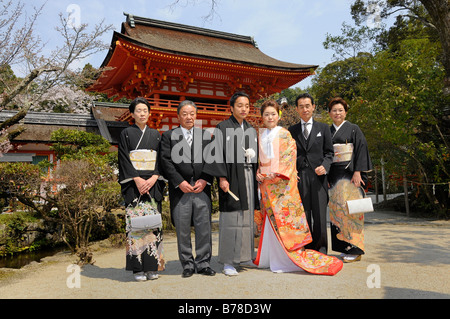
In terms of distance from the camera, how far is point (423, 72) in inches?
306

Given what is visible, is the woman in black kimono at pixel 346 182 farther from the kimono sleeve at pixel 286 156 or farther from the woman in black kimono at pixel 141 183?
the woman in black kimono at pixel 141 183

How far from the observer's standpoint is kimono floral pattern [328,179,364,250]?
3932 millimetres

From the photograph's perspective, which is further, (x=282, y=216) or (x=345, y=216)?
(x=345, y=216)

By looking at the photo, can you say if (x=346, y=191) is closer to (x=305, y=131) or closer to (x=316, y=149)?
(x=316, y=149)

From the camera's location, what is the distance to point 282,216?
350 centimetres

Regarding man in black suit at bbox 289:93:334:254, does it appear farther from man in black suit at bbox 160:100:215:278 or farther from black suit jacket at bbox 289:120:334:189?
man in black suit at bbox 160:100:215:278

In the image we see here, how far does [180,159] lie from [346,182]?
2.13 m

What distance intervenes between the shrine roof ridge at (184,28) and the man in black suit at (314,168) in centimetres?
1238

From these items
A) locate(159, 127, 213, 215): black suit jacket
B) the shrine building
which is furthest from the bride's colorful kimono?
the shrine building

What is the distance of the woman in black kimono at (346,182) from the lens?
3.94 m

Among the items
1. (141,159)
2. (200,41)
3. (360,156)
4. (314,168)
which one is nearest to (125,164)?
(141,159)

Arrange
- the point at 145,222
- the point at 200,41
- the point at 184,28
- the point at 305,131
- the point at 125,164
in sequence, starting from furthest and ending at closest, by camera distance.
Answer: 1. the point at 184,28
2. the point at 200,41
3. the point at 305,131
4. the point at 125,164
5. the point at 145,222

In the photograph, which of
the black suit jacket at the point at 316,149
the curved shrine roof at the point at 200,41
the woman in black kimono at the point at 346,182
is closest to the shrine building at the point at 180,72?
the curved shrine roof at the point at 200,41

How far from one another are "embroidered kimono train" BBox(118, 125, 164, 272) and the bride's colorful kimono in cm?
118
